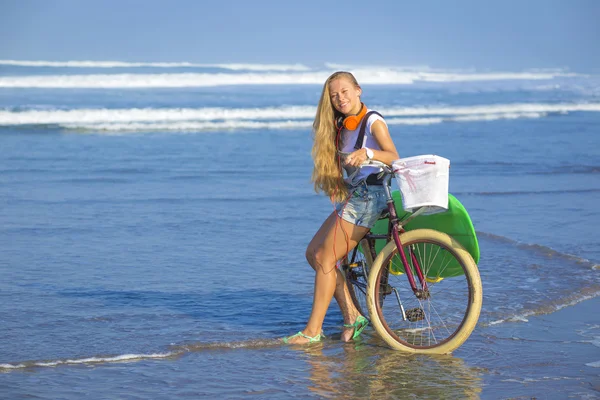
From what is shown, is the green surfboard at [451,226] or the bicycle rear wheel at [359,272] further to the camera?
the bicycle rear wheel at [359,272]

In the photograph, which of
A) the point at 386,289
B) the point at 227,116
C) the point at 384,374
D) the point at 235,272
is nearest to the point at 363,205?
the point at 386,289

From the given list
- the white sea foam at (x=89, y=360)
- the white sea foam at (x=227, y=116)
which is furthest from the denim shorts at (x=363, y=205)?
the white sea foam at (x=227, y=116)

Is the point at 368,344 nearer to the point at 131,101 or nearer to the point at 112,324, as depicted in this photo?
the point at 112,324

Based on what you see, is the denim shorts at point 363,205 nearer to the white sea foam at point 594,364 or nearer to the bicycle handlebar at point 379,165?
the bicycle handlebar at point 379,165

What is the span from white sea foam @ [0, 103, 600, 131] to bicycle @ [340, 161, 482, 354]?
14.2 meters

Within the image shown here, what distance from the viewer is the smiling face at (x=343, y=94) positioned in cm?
532

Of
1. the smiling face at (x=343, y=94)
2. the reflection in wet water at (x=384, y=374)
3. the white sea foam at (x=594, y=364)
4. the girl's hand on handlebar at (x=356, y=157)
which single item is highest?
the smiling face at (x=343, y=94)

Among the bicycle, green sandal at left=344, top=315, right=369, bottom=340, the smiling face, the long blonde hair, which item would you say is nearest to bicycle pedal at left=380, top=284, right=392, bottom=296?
the bicycle

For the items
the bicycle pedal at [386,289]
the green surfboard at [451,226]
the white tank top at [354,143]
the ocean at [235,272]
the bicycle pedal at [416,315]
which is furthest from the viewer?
the bicycle pedal at [386,289]

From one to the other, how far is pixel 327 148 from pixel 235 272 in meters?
2.41

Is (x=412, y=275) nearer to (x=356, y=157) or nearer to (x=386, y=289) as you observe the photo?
(x=386, y=289)

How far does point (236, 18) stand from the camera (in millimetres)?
125625

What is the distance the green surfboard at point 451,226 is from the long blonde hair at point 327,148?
1.70 ft

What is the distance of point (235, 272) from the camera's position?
7496 mm
